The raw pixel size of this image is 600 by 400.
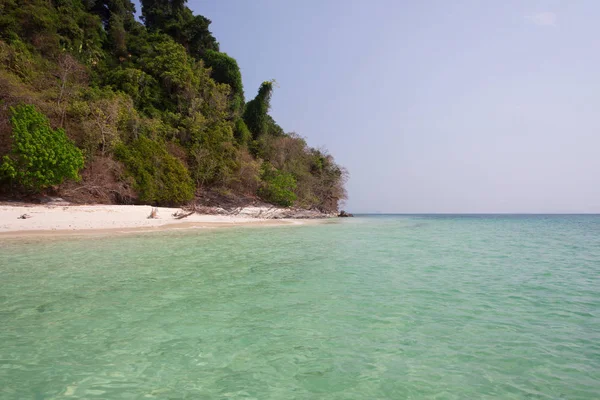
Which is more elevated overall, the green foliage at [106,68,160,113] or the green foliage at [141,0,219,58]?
the green foliage at [141,0,219,58]

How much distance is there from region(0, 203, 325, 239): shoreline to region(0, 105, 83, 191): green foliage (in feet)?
4.88

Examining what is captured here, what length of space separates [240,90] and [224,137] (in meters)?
12.0

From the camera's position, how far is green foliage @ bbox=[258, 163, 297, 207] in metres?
33.1

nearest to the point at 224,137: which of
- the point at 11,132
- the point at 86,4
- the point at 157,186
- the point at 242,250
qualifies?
Answer: the point at 157,186

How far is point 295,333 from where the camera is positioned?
143 inches

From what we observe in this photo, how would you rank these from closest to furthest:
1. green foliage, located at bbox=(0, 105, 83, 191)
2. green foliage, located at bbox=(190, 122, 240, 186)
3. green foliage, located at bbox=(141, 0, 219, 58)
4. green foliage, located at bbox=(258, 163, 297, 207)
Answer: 1. green foliage, located at bbox=(0, 105, 83, 191)
2. green foliage, located at bbox=(190, 122, 240, 186)
3. green foliage, located at bbox=(258, 163, 297, 207)
4. green foliage, located at bbox=(141, 0, 219, 58)

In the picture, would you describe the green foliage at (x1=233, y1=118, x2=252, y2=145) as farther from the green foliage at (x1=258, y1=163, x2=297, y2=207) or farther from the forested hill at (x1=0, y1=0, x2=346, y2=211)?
Result: the green foliage at (x1=258, y1=163, x2=297, y2=207)

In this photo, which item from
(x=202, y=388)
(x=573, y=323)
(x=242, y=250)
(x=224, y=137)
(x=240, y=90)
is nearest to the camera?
(x=202, y=388)

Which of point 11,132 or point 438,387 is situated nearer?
point 438,387

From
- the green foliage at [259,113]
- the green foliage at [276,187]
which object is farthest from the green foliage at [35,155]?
the green foliage at [259,113]

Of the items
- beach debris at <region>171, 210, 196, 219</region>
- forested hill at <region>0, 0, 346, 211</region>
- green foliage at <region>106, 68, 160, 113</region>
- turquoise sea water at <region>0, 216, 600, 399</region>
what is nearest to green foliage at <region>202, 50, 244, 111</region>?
forested hill at <region>0, 0, 346, 211</region>

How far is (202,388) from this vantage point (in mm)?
2496

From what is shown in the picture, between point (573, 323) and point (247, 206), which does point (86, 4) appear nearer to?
point (247, 206)

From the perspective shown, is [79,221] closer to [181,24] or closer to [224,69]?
[224,69]
